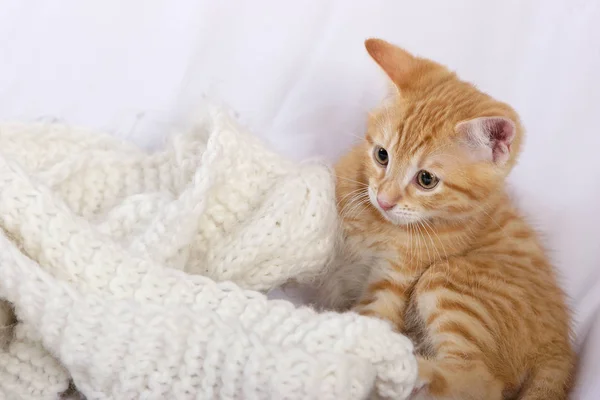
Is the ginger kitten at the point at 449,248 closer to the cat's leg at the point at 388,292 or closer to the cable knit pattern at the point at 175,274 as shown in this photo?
the cat's leg at the point at 388,292

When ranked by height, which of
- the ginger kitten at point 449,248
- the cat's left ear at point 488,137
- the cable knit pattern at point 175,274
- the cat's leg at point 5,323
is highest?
the cat's left ear at point 488,137

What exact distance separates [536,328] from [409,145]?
40 cm

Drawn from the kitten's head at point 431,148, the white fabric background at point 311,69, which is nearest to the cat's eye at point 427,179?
the kitten's head at point 431,148

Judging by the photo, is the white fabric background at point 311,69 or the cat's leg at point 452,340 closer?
the cat's leg at point 452,340

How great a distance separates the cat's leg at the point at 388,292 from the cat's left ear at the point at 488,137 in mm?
257

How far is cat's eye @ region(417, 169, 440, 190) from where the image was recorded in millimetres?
1166

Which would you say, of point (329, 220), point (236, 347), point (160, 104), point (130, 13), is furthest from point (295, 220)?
point (130, 13)

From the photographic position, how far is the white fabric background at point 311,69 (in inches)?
50.0

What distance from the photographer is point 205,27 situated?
51.3 inches

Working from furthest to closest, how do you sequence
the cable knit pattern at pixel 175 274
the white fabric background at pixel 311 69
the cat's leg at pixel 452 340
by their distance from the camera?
1. the white fabric background at pixel 311 69
2. the cat's leg at pixel 452 340
3. the cable knit pattern at pixel 175 274

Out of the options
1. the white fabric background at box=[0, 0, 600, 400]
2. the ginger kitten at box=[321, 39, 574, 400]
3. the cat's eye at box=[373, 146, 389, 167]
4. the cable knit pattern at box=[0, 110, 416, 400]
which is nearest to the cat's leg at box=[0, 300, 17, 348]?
the cable knit pattern at box=[0, 110, 416, 400]

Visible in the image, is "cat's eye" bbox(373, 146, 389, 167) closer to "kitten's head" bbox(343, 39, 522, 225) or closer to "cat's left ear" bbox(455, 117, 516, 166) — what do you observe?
"kitten's head" bbox(343, 39, 522, 225)

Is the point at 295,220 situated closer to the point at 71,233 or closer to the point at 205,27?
the point at 71,233

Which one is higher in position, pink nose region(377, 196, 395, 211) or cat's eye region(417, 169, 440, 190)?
cat's eye region(417, 169, 440, 190)
